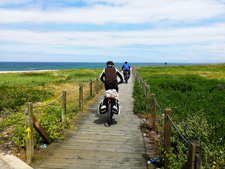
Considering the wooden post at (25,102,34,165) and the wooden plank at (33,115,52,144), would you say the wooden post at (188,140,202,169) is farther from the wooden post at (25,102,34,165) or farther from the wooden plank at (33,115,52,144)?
the wooden plank at (33,115,52,144)

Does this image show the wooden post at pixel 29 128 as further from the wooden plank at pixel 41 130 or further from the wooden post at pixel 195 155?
the wooden post at pixel 195 155

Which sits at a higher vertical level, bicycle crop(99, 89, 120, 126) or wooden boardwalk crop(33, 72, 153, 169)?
bicycle crop(99, 89, 120, 126)

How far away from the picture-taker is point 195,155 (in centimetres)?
309

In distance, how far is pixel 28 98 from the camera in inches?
493

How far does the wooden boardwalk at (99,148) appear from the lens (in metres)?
4.73

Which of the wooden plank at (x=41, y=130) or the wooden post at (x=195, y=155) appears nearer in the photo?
the wooden post at (x=195, y=155)

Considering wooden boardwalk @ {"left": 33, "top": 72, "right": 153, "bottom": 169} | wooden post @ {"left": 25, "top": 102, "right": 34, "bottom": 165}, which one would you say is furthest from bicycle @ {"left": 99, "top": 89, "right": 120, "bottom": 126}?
wooden post @ {"left": 25, "top": 102, "right": 34, "bottom": 165}

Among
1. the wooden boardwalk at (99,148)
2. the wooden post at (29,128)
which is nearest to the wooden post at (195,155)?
the wooden boardwalk at (99,148)

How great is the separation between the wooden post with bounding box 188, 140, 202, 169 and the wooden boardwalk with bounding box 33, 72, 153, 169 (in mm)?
1751

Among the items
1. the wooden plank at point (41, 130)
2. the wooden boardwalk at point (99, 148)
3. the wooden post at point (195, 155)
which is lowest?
the wooden boardwalk at point (99, 148)

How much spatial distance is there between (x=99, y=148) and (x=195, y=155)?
2.98m

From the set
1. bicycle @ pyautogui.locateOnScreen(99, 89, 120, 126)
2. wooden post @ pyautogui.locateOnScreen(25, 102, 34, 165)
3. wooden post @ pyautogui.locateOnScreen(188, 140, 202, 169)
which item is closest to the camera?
wooden post @ pyautogui.locateOnScreen(188, 140, 202, 169)

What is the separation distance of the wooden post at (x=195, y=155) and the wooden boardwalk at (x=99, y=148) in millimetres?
1751

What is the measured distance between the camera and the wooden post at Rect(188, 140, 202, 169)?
3059mm
